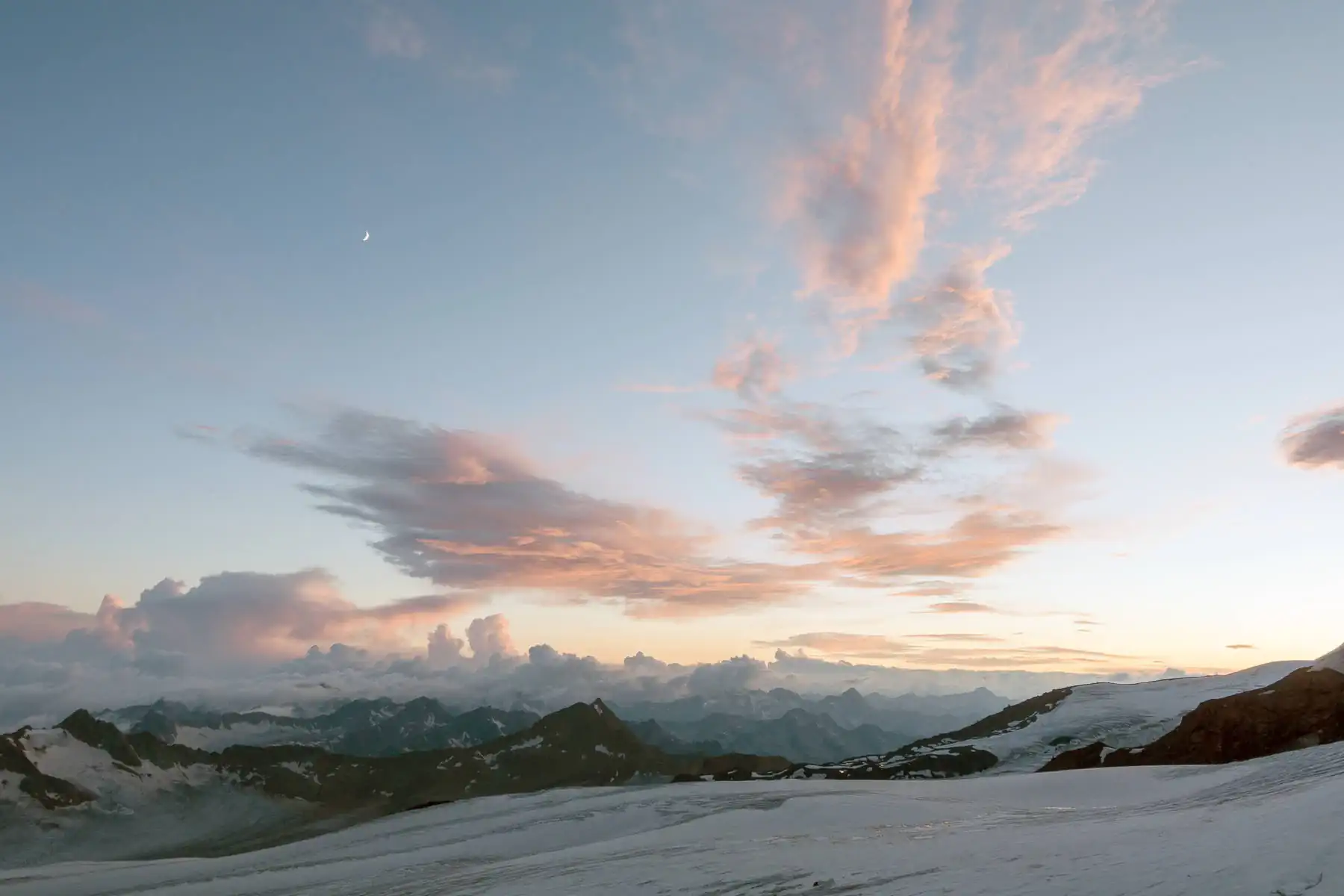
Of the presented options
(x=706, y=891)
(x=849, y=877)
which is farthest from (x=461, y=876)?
(x=849, y=877)

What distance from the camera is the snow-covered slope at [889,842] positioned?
918 inches

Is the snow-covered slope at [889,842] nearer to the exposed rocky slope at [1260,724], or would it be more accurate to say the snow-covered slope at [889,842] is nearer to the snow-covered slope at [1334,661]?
the exposed rocky slope at [1260,724]

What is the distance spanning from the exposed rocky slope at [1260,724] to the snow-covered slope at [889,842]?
7340 cm

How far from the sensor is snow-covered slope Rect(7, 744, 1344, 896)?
23.3 metres

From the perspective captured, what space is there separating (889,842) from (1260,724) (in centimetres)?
11209

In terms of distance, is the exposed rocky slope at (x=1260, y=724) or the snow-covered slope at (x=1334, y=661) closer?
the exposed rocky slope at (x=1260, y=724)

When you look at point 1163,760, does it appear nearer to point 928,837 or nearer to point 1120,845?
point 928,837

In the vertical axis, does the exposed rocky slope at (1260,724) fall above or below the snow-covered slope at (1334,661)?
below

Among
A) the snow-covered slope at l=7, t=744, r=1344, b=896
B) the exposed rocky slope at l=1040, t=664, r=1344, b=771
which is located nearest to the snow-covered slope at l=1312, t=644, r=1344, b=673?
the exposed rocky slope at l=1040, t=664, r=1344, b=771

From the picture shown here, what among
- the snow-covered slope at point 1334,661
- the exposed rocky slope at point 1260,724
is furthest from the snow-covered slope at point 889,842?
the snow-covered slope at point 1334,661

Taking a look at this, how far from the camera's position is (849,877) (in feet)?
102

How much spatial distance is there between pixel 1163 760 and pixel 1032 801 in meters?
89.4

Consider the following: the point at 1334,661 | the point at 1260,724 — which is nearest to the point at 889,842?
the point at 1260,724

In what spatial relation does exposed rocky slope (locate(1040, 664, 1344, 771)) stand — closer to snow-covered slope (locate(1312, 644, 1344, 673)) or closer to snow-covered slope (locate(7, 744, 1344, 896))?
Result: snow-covered slope (locate(1312, 644, 1344, 673))
